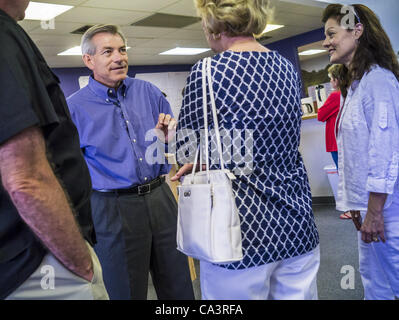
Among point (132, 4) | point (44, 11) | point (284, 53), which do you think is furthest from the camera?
point (284, 53)

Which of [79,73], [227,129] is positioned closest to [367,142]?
[227,129]

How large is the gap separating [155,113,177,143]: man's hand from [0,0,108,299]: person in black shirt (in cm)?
91

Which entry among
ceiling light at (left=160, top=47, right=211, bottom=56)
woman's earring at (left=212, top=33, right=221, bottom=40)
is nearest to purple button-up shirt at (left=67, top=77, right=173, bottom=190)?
woman's earring at (left=212, top=33, right=221, bottom=40)

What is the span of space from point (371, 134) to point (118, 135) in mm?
1150

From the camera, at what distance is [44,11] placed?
5.02 metres

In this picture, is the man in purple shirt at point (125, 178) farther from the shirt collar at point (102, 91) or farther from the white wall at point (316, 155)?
the white wall at point (316, 155)

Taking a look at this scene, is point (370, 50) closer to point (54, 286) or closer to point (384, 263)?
point (384, 263)

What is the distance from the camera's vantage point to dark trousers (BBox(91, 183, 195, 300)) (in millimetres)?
1977

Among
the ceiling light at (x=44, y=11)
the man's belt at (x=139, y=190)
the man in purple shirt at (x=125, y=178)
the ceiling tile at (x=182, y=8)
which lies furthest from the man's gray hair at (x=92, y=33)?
the ceiling tile at (x=182, y=8)

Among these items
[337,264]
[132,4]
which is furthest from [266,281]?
[132,4]
